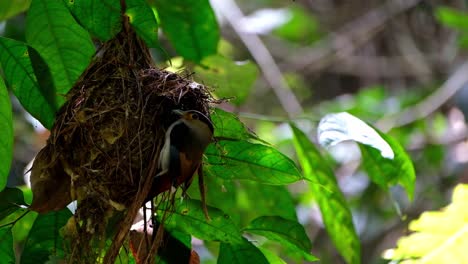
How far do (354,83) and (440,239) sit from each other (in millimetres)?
2974

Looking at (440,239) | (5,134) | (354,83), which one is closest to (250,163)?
(5,134)

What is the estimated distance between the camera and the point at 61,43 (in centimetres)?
137

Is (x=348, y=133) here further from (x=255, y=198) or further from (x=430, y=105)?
(x=430, y=105)

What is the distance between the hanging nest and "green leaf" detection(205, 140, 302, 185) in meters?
0.13

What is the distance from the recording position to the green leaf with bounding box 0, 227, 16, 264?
1.28 m

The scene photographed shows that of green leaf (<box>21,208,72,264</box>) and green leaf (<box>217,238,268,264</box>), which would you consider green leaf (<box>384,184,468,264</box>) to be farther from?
green leaf (<box>21,208,72,264</box>)

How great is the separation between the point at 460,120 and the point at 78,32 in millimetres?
2496

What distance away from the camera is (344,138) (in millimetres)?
1342

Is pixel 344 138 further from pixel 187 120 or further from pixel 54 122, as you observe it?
pixel 54 122

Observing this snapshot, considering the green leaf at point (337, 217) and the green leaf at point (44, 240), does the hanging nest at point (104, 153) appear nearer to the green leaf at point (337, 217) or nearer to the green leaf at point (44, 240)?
Result: the green leaf at point (44, 240)

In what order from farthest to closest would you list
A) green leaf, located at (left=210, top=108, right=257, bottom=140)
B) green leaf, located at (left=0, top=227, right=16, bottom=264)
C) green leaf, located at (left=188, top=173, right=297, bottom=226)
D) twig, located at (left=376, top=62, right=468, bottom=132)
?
twig, located at (left=376, top=62, right=468, bottom=132)
green leaf, located at (left=188, top=173, right=297, bottom=226)
green leaf, located at (left=210, top=108, right=257, bottom=140)
green leaf, located at (left=0, top=227, right=16, bottom=264)

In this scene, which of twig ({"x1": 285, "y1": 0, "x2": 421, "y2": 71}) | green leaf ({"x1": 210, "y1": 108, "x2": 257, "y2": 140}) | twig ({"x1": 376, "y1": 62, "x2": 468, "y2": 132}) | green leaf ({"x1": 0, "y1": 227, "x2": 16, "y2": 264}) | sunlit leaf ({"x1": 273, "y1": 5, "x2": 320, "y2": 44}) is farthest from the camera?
sunlit leaf ({"x1": 273, "y1": 5, "x2": 320, "y2": 44})

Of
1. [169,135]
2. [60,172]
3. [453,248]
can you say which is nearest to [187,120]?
[169,135]

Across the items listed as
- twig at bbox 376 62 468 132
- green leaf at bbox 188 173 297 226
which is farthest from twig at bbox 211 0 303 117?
green leaf at bbox 188 173 297 226
